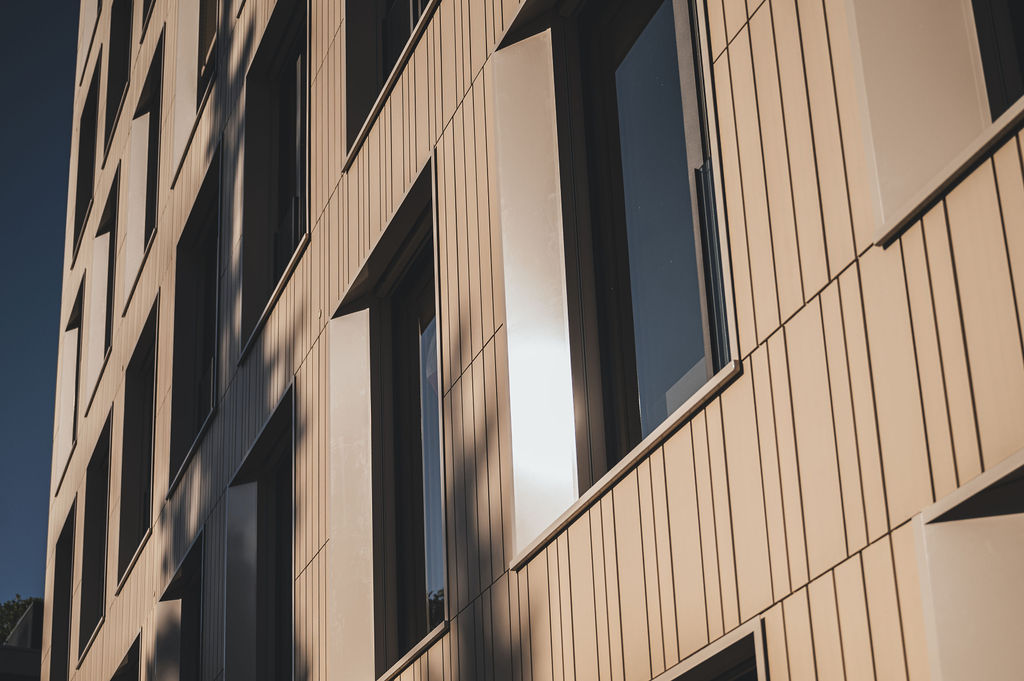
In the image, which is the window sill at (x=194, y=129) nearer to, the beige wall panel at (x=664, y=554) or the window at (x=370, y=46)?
the window at (x=370, y=46)

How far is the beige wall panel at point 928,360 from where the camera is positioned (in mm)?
3572

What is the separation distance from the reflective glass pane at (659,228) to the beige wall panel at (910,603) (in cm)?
189

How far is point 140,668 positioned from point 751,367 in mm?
11840

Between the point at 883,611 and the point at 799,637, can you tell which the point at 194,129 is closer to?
the point at 799,637

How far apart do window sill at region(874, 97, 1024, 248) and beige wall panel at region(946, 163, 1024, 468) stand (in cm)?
3

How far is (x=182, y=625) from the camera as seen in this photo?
14.2m

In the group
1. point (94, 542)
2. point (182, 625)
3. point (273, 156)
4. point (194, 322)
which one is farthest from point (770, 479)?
point (94, 542)

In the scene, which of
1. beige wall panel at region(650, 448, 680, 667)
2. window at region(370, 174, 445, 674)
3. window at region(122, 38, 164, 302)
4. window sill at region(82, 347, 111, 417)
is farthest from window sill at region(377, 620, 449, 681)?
window sill at region(82, 347, 111, 417)

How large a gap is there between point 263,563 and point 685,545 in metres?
7.45

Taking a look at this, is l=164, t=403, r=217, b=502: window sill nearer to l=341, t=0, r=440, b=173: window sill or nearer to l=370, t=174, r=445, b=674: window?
l=341, t=0, r=440, b=173: window sill

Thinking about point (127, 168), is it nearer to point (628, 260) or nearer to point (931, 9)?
point (628, 260)

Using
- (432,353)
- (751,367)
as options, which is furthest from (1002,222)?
(432,353)

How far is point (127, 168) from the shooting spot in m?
19.6

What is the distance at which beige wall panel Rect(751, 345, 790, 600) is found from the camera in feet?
13.9
